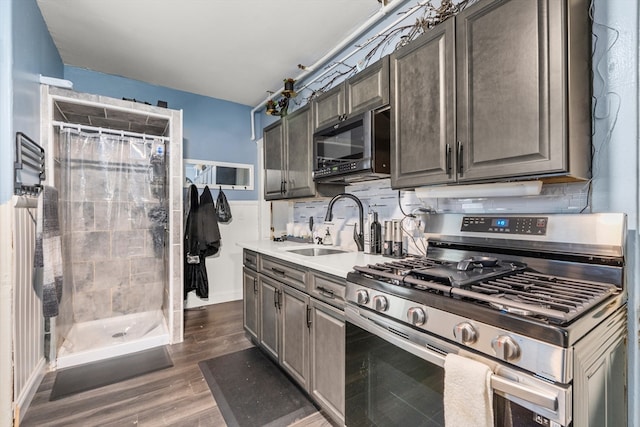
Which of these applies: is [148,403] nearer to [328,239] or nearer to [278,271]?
[278,271]

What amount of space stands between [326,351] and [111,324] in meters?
2.37

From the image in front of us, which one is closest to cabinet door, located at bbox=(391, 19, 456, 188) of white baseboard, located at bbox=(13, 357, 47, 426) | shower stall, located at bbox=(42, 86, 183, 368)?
shower stall, located at bbox=(42, 86, 183, 368)

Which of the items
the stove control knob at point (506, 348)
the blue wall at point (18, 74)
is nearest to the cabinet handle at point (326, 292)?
the stove control knob at point (506, 348)

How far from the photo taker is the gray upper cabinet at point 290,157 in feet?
7.82

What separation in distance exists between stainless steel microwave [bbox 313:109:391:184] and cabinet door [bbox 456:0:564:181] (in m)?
0.51

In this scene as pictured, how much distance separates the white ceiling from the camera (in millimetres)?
2088

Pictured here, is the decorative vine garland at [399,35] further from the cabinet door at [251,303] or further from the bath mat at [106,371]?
the bath mat at [106,371]

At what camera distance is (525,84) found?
3.59 ft

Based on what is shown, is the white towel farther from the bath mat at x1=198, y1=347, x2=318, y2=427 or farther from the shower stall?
the shower stall

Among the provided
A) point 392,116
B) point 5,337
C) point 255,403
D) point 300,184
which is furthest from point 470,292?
point 5,337

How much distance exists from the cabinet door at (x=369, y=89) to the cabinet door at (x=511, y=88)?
0.47 metres

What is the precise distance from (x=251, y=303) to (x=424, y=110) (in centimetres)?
202

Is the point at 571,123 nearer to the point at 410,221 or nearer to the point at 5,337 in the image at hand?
the point at 410,221

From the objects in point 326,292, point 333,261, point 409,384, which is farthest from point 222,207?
point 409,384
